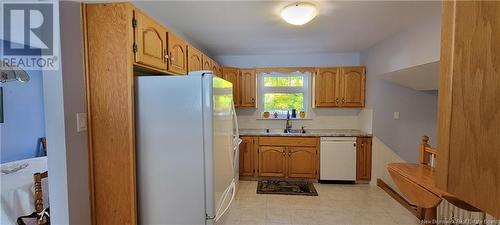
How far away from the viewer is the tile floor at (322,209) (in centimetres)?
259

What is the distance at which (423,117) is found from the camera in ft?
11.8

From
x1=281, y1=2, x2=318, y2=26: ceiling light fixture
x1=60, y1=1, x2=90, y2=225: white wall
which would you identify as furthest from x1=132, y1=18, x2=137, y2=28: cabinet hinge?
x1=281, y1=2, x2=318, y2=26: ceiling light fixture

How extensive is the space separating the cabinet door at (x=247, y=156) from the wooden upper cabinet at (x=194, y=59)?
1.58 meters

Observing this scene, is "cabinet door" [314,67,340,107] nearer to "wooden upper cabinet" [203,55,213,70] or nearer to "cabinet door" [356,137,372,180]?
"cabinet door" [356,137,372,180]

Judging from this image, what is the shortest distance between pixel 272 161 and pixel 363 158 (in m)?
1.45

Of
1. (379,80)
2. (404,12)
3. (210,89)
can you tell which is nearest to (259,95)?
(379,80)

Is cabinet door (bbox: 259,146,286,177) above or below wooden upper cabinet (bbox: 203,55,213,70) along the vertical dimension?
below

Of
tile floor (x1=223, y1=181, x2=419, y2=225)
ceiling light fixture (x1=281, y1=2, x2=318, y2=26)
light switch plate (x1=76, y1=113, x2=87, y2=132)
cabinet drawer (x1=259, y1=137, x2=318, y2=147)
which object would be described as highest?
ceiling light fixture (x1=281, y1=2, x2=318, y2=26)

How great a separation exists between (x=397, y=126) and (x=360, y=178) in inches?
39.3

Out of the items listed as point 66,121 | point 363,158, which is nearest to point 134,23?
point 66,121

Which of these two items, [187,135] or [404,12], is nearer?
[187,135]

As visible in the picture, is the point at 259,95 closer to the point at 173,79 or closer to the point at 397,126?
the point at 397,126

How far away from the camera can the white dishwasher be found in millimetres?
3621

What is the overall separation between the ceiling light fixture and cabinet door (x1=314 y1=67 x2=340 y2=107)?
196cm
